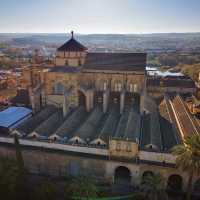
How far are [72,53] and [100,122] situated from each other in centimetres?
1435

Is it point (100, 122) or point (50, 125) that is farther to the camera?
point (100, 122)

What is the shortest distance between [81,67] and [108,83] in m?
5.79

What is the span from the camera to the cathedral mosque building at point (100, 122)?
3017cm

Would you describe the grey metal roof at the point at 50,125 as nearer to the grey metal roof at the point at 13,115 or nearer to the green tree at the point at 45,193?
the grey metal roof at the point at 13,115

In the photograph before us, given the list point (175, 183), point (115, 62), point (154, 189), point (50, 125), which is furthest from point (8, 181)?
point (115, 62)

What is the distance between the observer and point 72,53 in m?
44.9

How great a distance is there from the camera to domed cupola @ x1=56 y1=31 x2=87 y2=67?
4491cm

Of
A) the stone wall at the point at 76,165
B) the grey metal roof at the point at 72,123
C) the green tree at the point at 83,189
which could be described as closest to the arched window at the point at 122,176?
the stone wall at the point at 76,165

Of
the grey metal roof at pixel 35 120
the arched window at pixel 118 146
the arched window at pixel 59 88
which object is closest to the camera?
the arched window at pixel 118 146

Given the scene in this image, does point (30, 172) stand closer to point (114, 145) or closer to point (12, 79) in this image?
point (114, 145)

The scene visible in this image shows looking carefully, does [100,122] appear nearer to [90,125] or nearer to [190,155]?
[90,125]

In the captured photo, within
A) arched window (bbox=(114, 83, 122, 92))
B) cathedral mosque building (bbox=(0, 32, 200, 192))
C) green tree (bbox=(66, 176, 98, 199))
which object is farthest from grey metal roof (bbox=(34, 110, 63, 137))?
green tree (bbox=(66, 176, 98, 199))

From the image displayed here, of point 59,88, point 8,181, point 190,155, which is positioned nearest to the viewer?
point 190,155

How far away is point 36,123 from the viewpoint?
126ft
